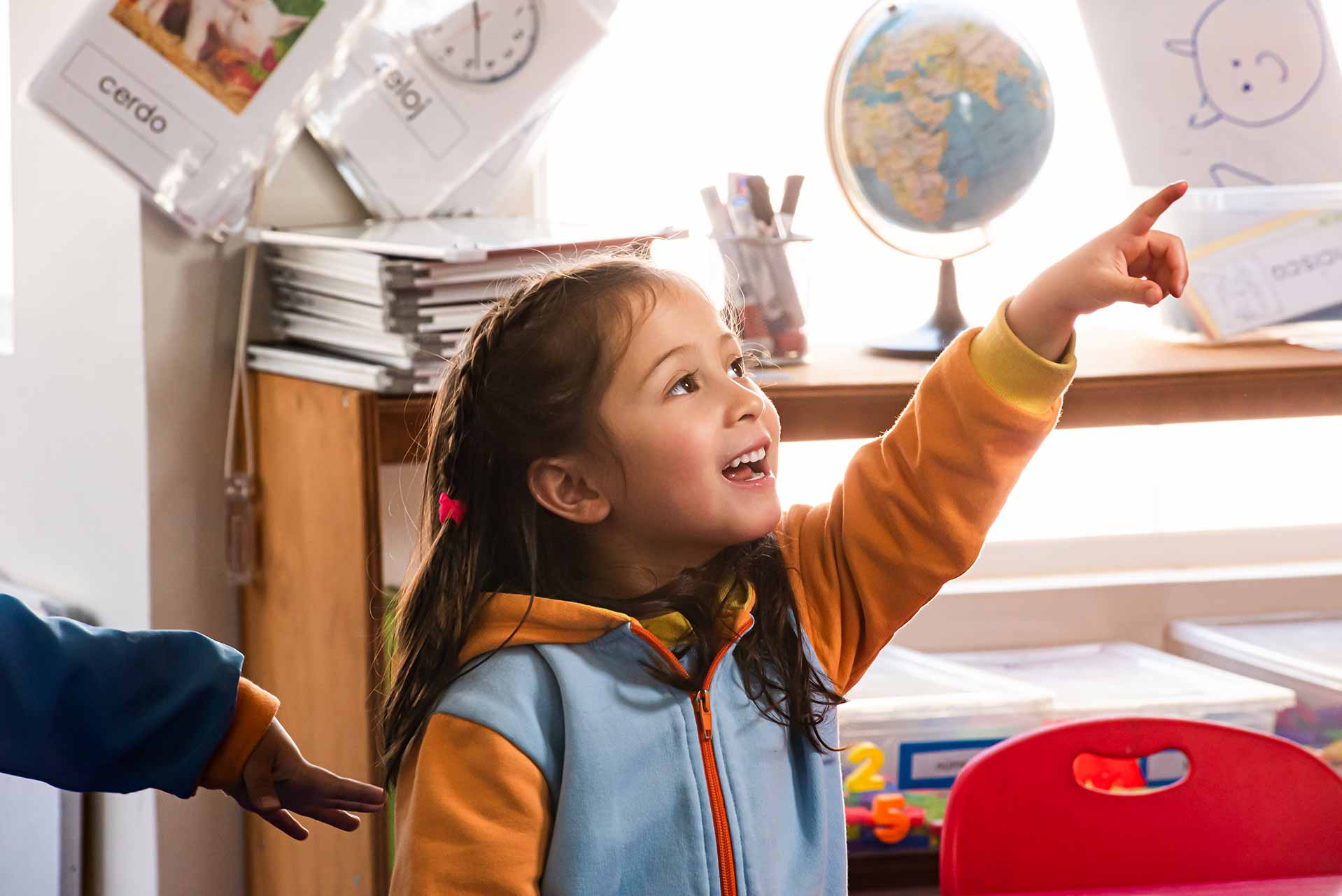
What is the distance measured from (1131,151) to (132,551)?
1.19 m

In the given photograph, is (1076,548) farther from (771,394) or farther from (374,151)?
(374,151)

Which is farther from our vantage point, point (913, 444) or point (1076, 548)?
point (1076, 548)

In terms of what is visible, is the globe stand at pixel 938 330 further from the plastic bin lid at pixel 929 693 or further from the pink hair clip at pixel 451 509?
the pink hair clip at pixel 451 509

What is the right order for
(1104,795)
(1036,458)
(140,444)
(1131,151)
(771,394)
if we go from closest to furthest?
(1104,795) → (771,394) → (140,444) → (1131,151) → (1036,458)

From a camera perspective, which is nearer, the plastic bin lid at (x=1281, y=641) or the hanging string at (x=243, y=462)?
the hanging string at (x=243, y=462)

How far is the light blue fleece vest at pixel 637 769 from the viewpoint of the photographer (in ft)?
2.81

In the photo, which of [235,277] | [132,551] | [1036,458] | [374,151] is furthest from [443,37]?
[1036,458]

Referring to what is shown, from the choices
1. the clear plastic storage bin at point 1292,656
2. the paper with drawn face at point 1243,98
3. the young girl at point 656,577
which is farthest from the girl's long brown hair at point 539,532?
the clear plastic storage bin at point 1292,656

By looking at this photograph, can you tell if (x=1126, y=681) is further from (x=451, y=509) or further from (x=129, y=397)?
(x=129, y=397)

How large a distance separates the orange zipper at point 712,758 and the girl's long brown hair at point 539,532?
13 millimetres

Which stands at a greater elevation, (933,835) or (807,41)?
(807,41)

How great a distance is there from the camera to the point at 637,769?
2.90 ft

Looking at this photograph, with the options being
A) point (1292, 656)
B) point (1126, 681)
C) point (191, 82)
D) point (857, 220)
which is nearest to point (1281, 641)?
point (1292, 656)

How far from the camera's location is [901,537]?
0.97 meters
